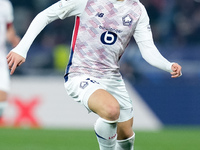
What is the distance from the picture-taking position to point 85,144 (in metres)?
9.48

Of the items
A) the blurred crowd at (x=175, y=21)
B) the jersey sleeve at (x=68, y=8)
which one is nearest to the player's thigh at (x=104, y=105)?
the jersey sleeve at (x=68, y=8)

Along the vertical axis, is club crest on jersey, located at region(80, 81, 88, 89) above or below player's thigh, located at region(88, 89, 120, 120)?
above

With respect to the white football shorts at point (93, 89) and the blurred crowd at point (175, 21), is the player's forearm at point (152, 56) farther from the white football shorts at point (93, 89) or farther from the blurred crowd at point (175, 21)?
the blurred crowd at point (175, 21)

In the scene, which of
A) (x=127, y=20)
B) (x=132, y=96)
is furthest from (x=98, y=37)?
(x=132, y=96)

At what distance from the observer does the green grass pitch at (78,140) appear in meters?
9.09

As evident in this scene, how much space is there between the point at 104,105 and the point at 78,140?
4.94 m

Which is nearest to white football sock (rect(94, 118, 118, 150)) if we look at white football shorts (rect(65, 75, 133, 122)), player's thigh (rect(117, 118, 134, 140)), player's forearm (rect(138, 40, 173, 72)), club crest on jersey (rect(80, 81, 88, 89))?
white football shorts (rect(65, 75, 133, 122))

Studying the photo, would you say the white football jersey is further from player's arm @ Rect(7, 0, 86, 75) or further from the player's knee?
the player's knee

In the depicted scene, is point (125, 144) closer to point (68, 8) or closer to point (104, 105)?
point (104, 105)

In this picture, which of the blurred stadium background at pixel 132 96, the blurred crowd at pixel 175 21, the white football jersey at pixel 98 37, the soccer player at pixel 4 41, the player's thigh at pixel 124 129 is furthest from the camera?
the blurred crowd at pixel 175 21

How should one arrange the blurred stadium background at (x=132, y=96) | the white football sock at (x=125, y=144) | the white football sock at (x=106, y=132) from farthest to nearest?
the blurred stadium background at (x=132, y=96) < the white football sock at (x=125, y=144) < the white football sock at (x=106, y=132)

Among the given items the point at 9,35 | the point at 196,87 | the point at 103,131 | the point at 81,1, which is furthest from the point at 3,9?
the point at 196,87

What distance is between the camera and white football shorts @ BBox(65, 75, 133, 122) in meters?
5.56

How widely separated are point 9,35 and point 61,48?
7816 mm
